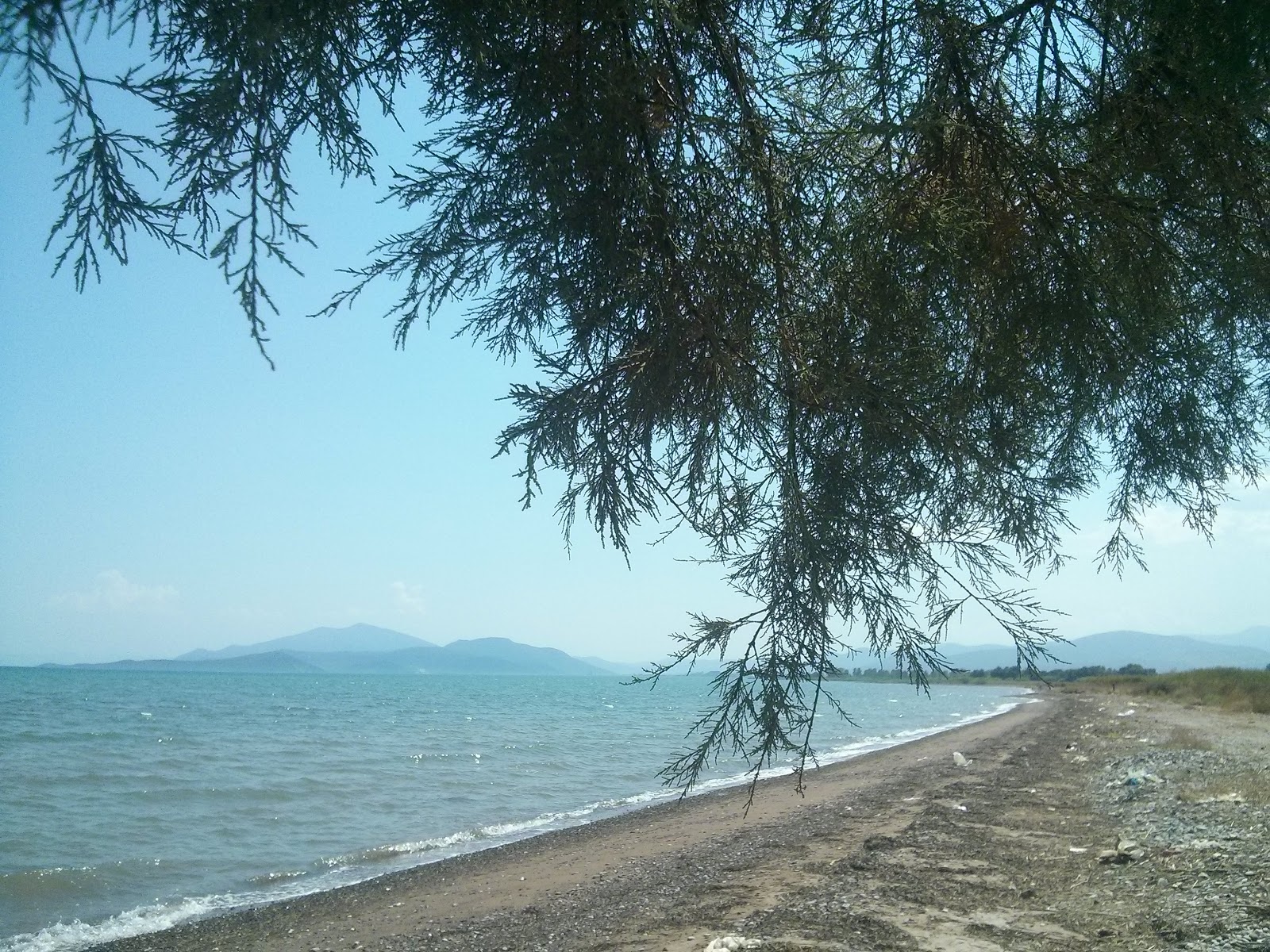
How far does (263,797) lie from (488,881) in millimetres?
8487

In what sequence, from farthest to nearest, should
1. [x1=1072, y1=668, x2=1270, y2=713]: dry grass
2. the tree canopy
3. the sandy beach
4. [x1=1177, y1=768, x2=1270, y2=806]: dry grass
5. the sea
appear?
1. [x1=1072, y1=668, x2=1270, y2=713]: dry grass
2. the sea
3. [x1=1177, y1=768, x2=1270, y2=806]: dry grass
4. the sandy beach
5. the tree canopy

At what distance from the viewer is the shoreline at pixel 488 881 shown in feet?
29.0

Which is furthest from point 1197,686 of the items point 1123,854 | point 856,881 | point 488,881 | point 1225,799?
point 856,881

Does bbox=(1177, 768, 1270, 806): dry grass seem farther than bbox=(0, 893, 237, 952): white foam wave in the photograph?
Yes

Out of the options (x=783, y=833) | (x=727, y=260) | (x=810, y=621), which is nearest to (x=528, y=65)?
(x=727, y=260)

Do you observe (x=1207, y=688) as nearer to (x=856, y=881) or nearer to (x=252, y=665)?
(x=856, y=881)

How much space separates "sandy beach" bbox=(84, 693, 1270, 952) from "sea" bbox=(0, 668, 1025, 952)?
50.9 inches

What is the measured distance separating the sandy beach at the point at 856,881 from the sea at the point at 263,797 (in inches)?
50.9

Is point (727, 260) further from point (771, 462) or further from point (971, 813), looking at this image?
point (971, 813)

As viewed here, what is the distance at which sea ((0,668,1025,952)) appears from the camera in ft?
36.2

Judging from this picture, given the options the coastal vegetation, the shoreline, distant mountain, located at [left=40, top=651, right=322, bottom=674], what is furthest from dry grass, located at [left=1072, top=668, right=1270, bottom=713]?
distant mountain, located at [left=40, top=651, right=322, bottom=674]

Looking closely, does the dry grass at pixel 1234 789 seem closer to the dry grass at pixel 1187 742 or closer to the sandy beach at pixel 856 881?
the sandy beach at pixel 856 881

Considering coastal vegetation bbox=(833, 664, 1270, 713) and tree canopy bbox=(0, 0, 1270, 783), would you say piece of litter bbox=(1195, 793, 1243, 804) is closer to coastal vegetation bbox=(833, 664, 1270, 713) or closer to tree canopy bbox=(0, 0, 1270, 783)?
coastal vegetation bbox=(833, 664, 1270, 713)

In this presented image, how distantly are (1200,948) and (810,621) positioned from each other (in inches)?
127
